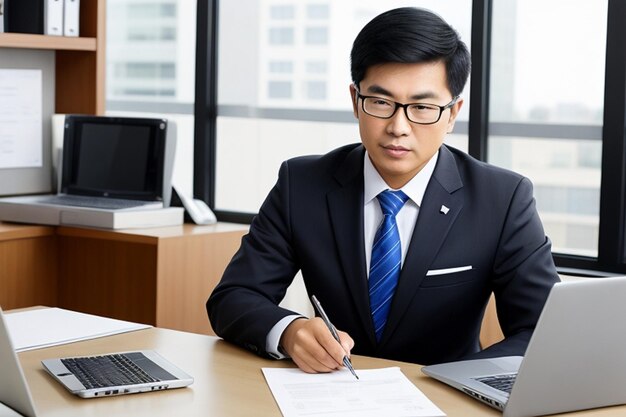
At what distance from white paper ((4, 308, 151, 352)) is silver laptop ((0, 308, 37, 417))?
38cm

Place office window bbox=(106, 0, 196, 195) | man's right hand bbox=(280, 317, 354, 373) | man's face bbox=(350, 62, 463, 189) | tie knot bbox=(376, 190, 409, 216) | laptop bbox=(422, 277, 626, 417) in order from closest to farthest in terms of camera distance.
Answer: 1. laptop bbox=(422, 277, 626, 417)
2. man's right hand bbox=(280, 317, 354, 373)
3. man's face bbox=(350, 62, 463, 189)
4. tie knot bbox=(376, 190, 409, 216)
5. office window bbox=(106, 0, 196, 195)

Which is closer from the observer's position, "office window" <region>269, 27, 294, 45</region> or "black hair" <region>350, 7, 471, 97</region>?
"black hair" <region>350, 7, 471, 97</region>

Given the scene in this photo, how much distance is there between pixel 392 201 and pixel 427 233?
0.11m

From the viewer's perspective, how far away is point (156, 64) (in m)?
4.78

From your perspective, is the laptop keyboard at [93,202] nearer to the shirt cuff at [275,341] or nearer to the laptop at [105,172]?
the laptop at [105,172]

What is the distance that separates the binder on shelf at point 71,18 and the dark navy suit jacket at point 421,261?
1897mm

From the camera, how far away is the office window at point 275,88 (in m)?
4.20

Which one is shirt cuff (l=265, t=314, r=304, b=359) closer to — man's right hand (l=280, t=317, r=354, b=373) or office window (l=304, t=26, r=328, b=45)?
man's right hand (l=280, t=317, r=354, b=373)

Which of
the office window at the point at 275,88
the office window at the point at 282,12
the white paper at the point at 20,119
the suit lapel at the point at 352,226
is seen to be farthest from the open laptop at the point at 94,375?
the office window at the point at 282,12

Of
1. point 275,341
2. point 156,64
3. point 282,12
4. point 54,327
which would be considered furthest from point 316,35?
point 275,341

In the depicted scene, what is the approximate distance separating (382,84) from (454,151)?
356 mm

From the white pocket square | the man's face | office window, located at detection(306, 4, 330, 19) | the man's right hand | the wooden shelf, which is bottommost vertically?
the man's right hand

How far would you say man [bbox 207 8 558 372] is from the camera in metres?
2.10

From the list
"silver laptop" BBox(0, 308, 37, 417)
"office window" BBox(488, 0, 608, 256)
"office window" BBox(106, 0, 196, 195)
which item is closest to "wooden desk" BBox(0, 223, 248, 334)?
"office window" BBox(106, 0, 196, 195)
